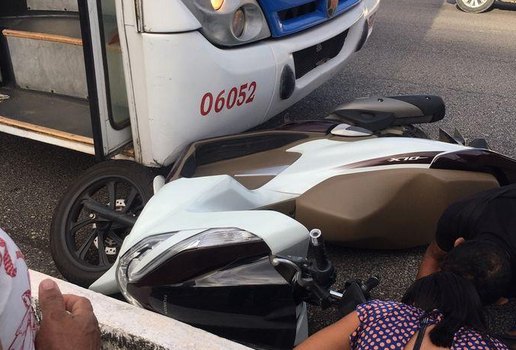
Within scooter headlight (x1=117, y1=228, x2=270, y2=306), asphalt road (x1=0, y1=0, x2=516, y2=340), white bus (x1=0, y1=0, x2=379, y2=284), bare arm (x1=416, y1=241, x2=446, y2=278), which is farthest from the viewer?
asphalt road (x1=0, y1=0, x2=516, y2=340)

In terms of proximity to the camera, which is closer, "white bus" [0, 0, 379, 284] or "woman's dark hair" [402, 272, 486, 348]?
"woman's dark hair" [402, 272, 486, 348]

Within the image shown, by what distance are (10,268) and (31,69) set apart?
3.59 meters

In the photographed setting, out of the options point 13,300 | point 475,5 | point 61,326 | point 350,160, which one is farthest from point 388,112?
point 475,5

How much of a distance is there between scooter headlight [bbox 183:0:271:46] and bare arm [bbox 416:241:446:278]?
Answer: 4.91 feet

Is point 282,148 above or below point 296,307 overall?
above

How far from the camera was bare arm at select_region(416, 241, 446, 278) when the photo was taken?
2.55 meters

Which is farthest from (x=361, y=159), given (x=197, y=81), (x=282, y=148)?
(x=197, y=81)

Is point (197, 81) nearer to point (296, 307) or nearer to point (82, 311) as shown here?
point (296, 307)

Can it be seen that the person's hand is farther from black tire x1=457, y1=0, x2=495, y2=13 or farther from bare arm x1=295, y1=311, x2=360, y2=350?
black tire x1=457, y1=0, x2=495, y2=13

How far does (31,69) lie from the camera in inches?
174

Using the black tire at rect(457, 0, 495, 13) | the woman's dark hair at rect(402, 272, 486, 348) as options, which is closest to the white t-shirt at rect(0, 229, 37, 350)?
the woman's dark hair at rect(402, 272, 486, 348)

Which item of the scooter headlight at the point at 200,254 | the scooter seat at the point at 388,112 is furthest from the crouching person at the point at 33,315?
the scooter seat at the point at 388,112

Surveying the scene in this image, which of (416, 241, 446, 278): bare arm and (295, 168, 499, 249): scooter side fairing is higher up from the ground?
(295, 168, 499, 249): scooter side fairing

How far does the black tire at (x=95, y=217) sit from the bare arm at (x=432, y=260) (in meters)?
1.38
